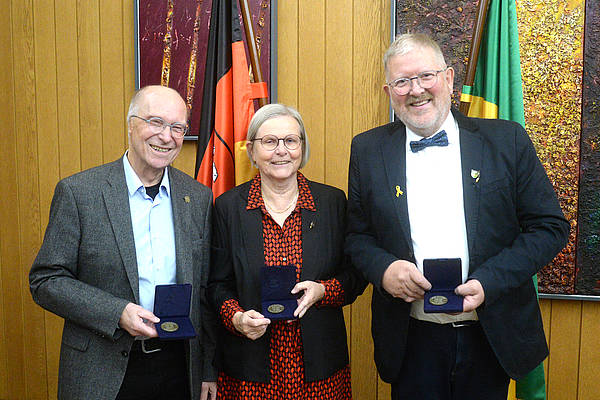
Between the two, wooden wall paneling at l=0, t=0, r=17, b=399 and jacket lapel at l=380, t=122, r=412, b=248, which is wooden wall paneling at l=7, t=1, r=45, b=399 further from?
jacket lapel at l=380, t=122, r=412, b=248

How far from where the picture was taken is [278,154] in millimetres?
1980

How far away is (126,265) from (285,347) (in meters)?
0.60

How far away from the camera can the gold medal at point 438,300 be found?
160 centimetres

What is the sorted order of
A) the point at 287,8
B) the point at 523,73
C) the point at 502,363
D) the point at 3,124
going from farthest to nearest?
the point at 3,124, the point at 287,8, the point at 523,73, the point at 502,363

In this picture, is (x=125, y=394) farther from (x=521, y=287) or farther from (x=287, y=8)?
(x=287, y=8)

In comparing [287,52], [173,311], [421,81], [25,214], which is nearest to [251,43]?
[287,52]

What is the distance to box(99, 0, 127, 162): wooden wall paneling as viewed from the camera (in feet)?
10.2

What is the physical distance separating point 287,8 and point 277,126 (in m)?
1.12

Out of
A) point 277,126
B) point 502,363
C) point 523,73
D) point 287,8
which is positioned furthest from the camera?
point 287,8

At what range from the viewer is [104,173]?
185 cm

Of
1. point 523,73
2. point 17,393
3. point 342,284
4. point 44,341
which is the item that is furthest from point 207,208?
point 17,393

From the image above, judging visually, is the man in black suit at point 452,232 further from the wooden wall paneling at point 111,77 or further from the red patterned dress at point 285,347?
the wooden wall paneling at point 111,77

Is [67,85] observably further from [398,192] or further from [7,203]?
[398,192]

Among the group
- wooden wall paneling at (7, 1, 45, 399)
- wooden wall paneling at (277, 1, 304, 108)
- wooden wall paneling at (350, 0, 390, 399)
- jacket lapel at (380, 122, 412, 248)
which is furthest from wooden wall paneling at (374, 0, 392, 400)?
wooden wall paneling at (7, 1, 45, 399)
